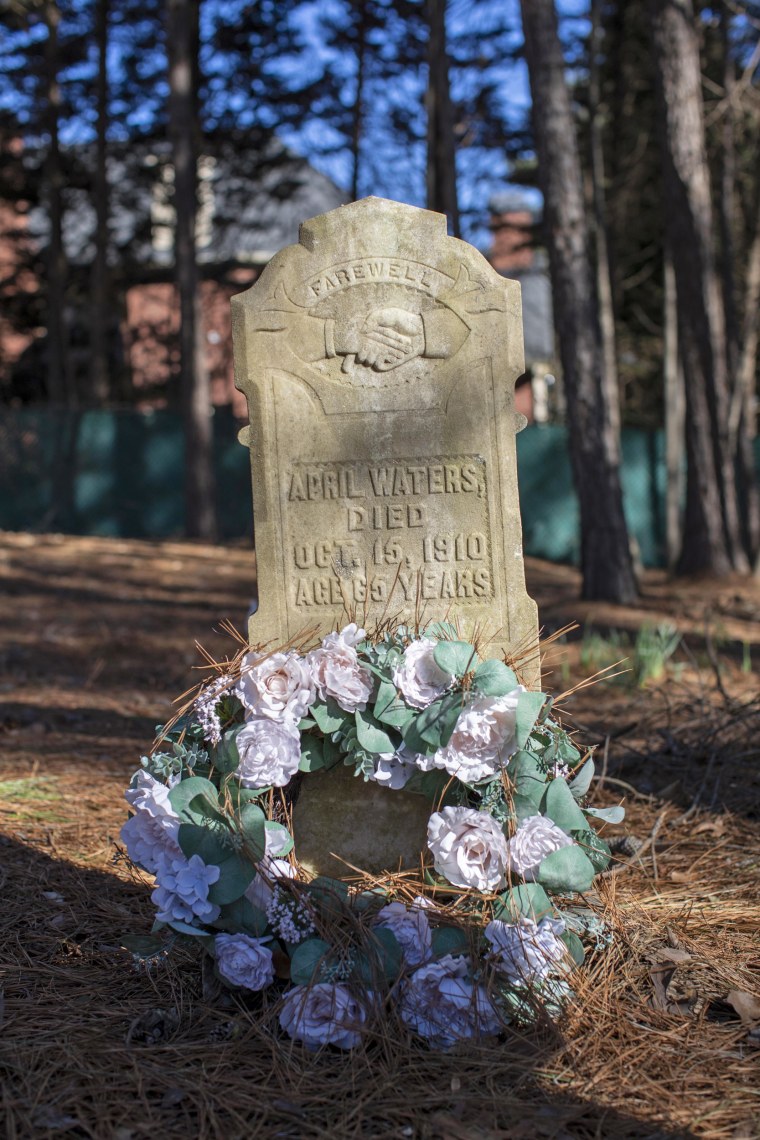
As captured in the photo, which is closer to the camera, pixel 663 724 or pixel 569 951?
pixel 569 951

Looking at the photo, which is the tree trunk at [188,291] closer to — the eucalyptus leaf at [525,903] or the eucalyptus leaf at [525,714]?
the eucalyptus leaf at [525,714]

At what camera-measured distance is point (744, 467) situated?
13.3m

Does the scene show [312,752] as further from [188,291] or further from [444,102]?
[188,291]

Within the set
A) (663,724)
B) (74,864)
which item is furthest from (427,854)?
(663,724)

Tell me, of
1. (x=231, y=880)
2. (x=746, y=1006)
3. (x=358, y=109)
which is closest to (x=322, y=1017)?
(x=231, y=880)

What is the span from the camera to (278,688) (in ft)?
9.00

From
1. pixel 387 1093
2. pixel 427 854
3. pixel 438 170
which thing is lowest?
pixel 387 1093

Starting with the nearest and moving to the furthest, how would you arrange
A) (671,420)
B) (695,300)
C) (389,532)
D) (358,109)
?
(389,532) → (695,300) → (671,420) → (358,109)

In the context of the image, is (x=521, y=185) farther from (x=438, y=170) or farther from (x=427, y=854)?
(x=427, y=854)

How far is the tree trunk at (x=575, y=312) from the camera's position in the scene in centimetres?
900

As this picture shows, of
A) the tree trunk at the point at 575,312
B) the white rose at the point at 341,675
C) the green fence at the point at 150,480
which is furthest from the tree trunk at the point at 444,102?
the white rose at the point at 341,675

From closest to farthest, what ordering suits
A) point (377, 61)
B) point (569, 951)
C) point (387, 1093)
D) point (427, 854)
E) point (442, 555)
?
point (387, 1093), point (569, 951), point (427, 854), point (442, 555), point (377, 61)

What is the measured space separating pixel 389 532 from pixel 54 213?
1774 centimetres

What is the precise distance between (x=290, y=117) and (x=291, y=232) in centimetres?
447
